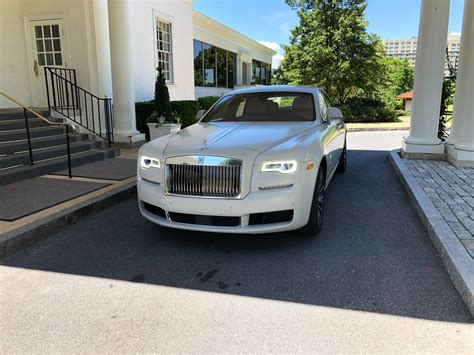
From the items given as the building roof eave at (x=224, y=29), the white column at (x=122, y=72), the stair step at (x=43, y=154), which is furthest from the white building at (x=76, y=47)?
the building roof eave at (x=224, y=29)

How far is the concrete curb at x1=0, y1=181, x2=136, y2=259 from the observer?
393 centimetres

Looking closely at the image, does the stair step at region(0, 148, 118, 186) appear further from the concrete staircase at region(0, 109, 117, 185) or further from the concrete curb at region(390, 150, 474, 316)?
the concrete curb at region(390, 150, 474, 316)

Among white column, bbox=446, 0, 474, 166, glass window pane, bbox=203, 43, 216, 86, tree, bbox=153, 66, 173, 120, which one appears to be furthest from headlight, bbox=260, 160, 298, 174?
glass window pane, bbox=203, 43, 216, 86

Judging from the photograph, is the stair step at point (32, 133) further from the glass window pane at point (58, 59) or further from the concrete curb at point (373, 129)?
the concrete curb at point (373, 129)

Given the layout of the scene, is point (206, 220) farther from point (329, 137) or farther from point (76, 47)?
point (76, 47)

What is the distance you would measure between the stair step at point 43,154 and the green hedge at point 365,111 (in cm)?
1478

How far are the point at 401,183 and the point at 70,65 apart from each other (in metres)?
7.87

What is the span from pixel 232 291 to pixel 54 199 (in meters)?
3.14

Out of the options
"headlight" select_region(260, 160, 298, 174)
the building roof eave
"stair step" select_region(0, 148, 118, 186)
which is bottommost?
"stair step" select_region(0, 148, 118, 186)

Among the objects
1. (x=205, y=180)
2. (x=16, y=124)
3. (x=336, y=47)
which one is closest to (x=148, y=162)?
(x=205, y=180)

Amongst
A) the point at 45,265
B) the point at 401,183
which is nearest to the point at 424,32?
the point at 401,183

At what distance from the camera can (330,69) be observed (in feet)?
65.2

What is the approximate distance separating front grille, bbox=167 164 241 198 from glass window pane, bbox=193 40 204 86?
1397 centimetres

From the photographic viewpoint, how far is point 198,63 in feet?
56.7
